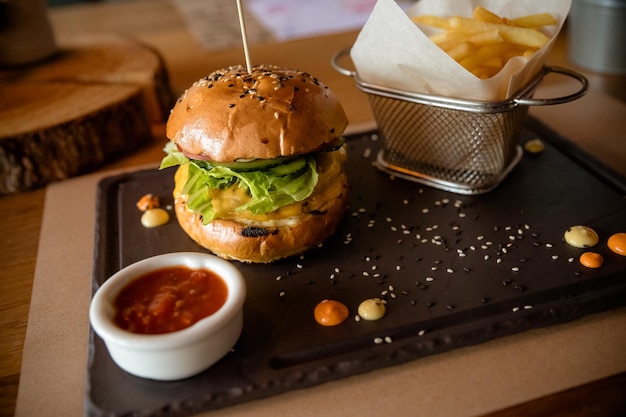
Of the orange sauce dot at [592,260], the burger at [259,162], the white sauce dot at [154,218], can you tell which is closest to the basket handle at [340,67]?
the burger at [259,162]

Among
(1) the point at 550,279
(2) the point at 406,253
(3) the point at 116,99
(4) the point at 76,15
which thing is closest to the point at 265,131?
(2) the point at 406,253

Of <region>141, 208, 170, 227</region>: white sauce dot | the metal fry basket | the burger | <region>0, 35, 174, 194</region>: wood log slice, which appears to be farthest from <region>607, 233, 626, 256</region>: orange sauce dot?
<region>0, 35, 174, 194</region>: wood log slice

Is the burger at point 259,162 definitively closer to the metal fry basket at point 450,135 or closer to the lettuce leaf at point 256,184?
the lettuce leaf at point 256,184

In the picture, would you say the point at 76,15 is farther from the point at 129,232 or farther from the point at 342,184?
the point at 342,184

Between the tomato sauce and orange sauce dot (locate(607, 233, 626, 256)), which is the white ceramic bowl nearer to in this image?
the tomato sauce

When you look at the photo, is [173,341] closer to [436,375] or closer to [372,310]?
[372,310]

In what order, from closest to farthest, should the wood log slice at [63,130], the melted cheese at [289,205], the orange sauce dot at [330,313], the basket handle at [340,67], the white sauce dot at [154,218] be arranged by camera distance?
the orange sauce dot at [330,313], the melted cheese at [289,205], the white sauce dot at [154,218], the basket handle at [340,67], the wood log slice at [63,130]

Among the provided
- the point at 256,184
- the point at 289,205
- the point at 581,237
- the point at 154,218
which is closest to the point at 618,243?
the point at 581,237
